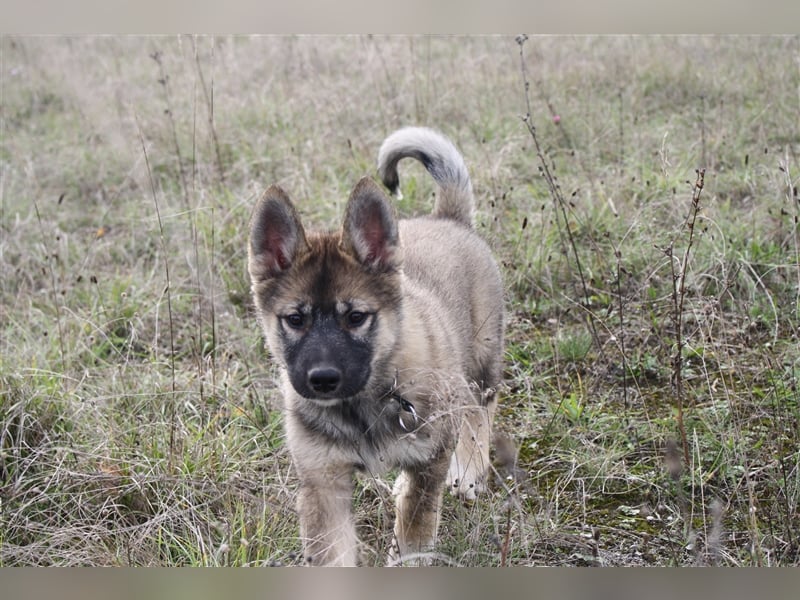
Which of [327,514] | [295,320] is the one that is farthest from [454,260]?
[327,514]

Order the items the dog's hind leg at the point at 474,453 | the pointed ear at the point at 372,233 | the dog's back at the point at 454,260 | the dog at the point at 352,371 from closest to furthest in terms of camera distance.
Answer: the dog at the point at 352,371, the pointed ear at the point at 372,233, the dog's hind leg at the point at 474,453, the dog's back at the point at 454,260

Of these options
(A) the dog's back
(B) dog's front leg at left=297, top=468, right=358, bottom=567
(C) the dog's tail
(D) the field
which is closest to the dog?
(B) dog's front leg at left=297, top=468, right=358, bottom=567

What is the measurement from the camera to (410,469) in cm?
303

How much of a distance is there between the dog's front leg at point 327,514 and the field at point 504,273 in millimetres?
130

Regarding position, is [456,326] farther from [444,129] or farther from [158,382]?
[444,129]

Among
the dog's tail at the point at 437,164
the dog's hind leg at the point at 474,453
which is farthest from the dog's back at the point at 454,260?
the dog's hind leg at the point at 474,453

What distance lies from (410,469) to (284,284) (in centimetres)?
78

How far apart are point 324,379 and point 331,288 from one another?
339 millimetres

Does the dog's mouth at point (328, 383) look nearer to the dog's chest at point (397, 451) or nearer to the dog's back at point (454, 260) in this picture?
the dog's chest at point (397, 451)

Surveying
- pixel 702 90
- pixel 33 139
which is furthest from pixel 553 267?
pixel 33 139

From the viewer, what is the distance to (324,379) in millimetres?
2752

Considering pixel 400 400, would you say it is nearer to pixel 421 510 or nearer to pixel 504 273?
pixel 421 510

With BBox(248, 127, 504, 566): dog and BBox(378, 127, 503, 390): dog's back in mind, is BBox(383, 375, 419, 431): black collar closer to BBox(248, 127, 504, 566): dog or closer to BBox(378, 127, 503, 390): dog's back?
BBox(248, 127, 504, 566): dog

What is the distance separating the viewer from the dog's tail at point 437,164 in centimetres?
369
